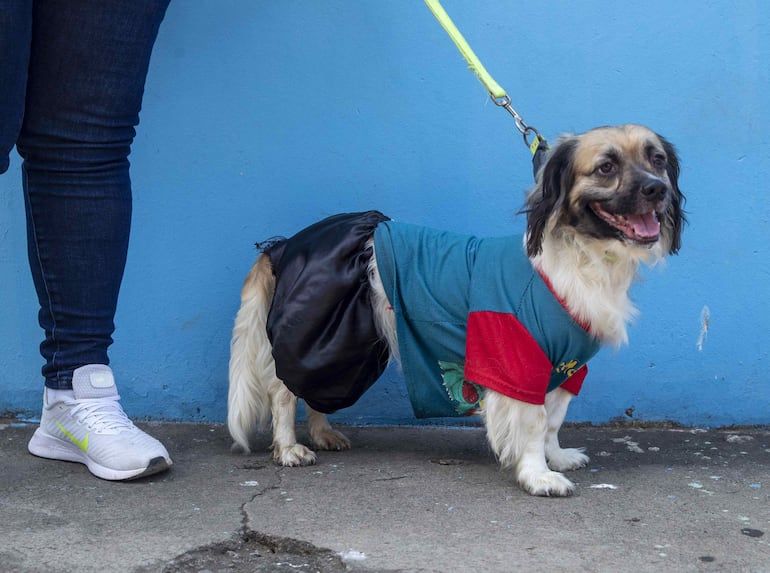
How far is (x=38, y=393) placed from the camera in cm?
321

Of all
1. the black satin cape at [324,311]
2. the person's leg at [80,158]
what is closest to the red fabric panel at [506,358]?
the black satin cape at [324,311]

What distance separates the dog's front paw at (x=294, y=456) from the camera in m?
2.80

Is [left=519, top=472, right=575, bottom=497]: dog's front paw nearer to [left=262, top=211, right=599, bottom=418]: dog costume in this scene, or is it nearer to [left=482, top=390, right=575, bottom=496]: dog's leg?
[left=482, top=390, right=575, bottom=496]: dog's leg

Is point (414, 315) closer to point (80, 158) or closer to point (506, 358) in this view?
point (506, 358)

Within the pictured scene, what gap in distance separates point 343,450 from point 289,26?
138 cm

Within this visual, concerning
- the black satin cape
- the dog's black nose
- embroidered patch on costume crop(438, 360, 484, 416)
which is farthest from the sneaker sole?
the dog's black nose

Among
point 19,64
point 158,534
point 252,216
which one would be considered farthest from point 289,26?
point 158,534

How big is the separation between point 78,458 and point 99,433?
0.19 m

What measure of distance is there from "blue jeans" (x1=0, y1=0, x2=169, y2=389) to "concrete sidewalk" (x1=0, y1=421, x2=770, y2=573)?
437mm

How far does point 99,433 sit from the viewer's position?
2.56 meters

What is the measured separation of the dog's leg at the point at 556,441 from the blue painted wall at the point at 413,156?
0.40m

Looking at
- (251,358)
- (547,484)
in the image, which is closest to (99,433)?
(251,358)

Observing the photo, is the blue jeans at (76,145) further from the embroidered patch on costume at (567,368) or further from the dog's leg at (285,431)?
the embroidered patch on costume at (567,368)

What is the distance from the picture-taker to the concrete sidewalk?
205cm
